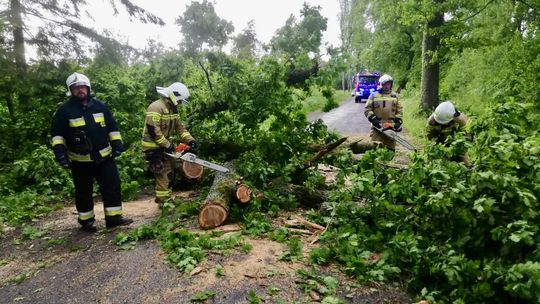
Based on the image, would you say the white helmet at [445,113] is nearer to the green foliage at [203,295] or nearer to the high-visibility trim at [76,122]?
the green foliage at [203,295]

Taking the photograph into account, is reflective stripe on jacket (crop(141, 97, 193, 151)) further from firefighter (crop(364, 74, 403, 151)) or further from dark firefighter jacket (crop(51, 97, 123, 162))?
firefighter (crop(364, 74, 403, 151))

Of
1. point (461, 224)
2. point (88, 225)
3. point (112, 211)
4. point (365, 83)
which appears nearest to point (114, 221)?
point (112, 211)

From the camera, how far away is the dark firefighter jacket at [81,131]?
15.0 ft

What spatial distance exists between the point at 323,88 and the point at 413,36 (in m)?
17.0

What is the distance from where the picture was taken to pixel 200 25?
34.4 meters

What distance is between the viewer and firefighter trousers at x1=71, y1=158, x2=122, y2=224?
4.82 m

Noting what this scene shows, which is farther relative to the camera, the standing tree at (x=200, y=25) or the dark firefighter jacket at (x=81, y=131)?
the standing tree at (x=200, y=25)

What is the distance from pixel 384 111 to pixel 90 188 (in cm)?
490

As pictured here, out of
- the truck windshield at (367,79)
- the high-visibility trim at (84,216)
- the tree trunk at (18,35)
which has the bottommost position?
the high-visibility trim at (84,216)

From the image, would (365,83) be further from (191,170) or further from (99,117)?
(99,117)

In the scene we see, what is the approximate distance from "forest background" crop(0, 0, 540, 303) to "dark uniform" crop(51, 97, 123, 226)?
4.54 feet

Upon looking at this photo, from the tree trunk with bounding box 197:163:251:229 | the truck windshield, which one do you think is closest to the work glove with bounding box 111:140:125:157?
the tree trunk with bounding box 197:163:251:229

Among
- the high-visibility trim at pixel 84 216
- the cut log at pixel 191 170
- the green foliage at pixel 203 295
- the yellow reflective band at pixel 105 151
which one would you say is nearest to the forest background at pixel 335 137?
the cut log at pixel 191 170

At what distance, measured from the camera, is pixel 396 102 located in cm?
694
